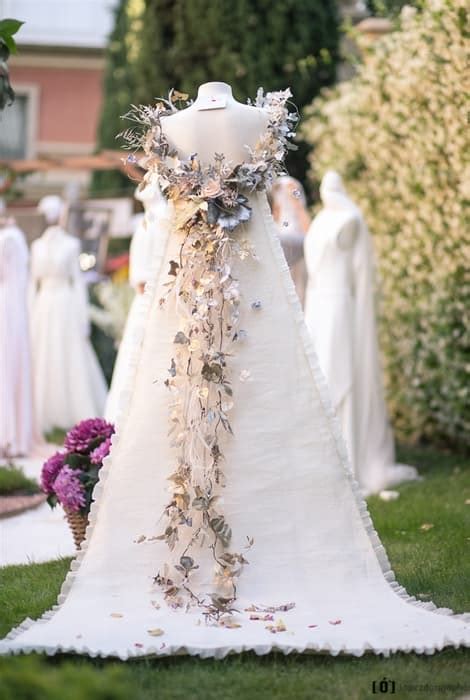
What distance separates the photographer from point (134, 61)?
15039 millimetres

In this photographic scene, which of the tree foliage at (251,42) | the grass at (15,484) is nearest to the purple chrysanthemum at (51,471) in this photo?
the grass at (15,484)

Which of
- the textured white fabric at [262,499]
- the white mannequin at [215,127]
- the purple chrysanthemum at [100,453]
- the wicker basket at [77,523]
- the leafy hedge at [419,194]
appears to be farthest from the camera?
the leafy hedge at [419,194]

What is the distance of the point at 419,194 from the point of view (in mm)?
9289

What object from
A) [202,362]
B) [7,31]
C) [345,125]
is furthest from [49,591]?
[345,125]

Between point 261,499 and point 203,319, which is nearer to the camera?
point 261,499

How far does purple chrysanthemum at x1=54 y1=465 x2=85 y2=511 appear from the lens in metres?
5.65

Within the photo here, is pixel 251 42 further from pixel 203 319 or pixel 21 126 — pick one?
pixel 21 126

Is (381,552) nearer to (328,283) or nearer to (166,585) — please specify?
(166,585)

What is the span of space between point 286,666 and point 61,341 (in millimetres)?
8394

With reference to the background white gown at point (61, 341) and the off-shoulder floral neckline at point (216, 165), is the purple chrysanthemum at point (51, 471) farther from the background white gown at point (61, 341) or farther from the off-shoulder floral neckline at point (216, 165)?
the background white gown at point (61, 341)

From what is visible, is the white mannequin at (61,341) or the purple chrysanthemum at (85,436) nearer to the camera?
the purple chrysanthemum at (85,436)

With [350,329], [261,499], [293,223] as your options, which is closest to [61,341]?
[293,223]

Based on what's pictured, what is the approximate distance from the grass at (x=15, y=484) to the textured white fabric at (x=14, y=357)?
1840mm

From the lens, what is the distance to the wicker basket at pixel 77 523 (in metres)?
5.75
